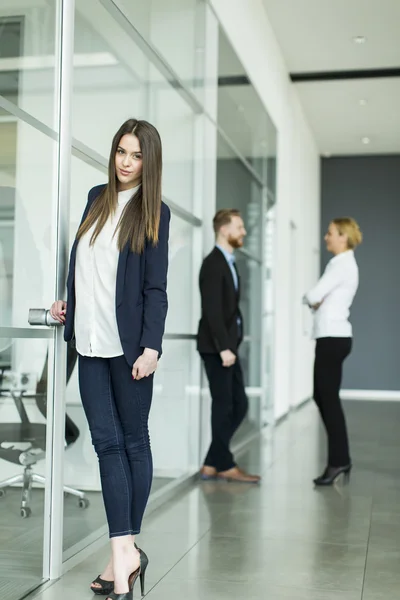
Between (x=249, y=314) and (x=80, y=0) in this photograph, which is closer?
(x=80, y=0)

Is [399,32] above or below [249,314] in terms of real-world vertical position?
above

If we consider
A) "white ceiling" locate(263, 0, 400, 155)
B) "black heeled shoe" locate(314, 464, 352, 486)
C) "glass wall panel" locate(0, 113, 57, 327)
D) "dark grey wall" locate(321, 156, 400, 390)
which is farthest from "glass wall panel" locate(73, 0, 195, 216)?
"dark grey wall" locate(321, 156, 400, 390)

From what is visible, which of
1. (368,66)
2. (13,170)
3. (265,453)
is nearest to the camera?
(13,170)

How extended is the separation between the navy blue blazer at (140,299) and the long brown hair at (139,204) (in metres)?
0.04

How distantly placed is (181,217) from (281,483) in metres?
1.63

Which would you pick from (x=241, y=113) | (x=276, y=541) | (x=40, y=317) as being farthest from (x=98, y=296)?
(x=241, y=113)

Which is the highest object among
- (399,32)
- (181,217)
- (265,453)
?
(399,32)

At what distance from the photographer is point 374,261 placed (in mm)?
13750

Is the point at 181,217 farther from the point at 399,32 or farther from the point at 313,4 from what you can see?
the point at 399,32

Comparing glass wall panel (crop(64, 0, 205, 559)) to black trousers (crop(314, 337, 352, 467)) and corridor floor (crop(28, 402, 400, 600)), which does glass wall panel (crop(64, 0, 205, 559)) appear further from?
black trousers (crop(314, 337, 352, 467))

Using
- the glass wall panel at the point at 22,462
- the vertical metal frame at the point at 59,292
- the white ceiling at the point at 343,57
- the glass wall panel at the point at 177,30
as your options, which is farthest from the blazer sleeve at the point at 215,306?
the white ceiling at the point at 343,57

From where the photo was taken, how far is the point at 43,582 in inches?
115

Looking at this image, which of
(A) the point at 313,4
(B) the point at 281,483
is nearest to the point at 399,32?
(A) the point at 313,4

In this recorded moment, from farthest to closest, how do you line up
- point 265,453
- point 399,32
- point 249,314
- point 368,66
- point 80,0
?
point 368,66, point 399,32, point 249,314, point 265,453, point 80,0
